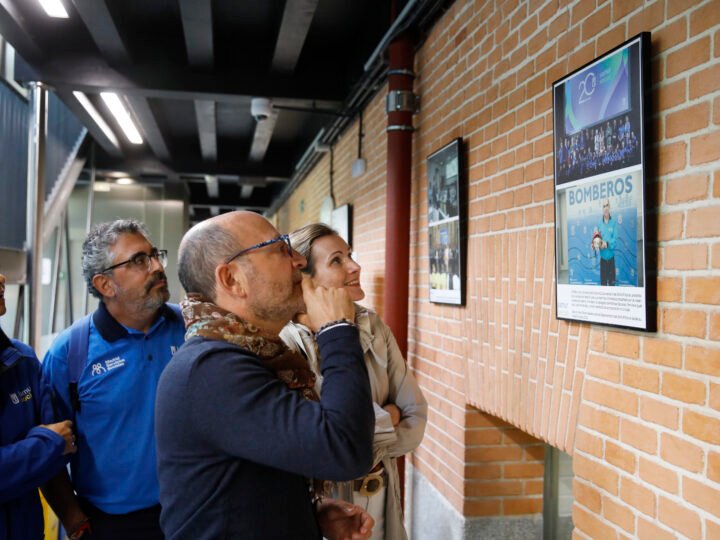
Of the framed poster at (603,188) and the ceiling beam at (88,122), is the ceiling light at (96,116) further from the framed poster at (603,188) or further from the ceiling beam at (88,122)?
the framed poster at (603,188)

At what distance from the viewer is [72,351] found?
2195 millimetres

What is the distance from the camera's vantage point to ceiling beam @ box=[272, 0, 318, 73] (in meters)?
3.79

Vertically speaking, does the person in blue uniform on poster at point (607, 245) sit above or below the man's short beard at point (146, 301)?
above

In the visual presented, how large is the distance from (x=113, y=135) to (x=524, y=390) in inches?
276

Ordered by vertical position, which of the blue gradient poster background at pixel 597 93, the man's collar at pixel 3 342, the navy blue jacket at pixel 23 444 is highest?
the blue gradient poster background at pixel 597 93

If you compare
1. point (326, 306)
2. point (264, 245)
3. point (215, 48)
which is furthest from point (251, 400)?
point (215, 48)

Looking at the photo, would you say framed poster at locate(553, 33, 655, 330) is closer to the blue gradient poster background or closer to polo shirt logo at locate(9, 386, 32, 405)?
the blue gradient poster background

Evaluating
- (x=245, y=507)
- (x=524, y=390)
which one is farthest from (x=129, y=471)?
(x=524, y=390)

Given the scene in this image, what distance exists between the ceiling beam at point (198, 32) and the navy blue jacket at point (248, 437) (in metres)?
3.26

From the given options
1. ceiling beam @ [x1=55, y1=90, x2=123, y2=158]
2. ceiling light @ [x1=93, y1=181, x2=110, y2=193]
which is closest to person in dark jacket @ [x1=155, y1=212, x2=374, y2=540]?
ceiling beam @ [x1=55, y1=90, x2=123, y2=158]

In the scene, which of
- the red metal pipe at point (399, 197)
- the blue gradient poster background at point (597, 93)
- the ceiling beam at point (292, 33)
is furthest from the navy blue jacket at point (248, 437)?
the ceiling beam at point (292, 33)

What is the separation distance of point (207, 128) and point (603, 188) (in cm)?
598

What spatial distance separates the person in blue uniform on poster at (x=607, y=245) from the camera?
186 cm

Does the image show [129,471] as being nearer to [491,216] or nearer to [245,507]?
[245,507]
